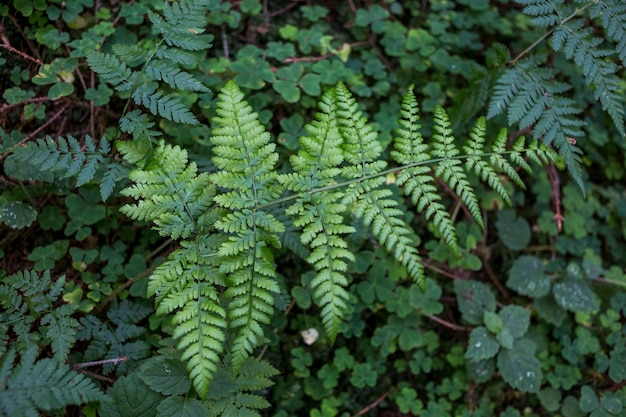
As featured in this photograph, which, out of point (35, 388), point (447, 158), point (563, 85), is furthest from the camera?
point (563, 85)

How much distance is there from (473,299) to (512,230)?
0.70 metres

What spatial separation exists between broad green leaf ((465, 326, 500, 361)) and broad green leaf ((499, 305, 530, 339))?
155mm

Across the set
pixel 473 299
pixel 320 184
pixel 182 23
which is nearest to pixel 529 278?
pixel 473 299

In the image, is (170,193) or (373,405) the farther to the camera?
(373,405)

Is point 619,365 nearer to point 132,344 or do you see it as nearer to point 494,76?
point 494,76

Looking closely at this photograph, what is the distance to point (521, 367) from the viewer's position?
3434mm

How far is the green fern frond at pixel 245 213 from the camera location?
7.28ft

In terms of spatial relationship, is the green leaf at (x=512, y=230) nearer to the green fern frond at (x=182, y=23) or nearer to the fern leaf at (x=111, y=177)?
the green fern frond at (x=182, y=23)

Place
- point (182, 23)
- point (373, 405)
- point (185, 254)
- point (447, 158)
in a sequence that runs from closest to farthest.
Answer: point (185, 254)
point (447, 158)
point (182, 23)
point (373, 405)

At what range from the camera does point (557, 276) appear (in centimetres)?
383

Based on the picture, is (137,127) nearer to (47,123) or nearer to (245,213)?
(245,213)

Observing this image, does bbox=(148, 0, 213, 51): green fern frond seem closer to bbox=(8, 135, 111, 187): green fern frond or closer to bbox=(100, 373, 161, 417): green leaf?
bbox=(8, 135, 111, 187): green fern frond

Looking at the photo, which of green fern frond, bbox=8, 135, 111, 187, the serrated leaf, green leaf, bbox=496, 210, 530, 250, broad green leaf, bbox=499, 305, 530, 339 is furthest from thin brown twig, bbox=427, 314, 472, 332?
green fern frond, bbox=8, 135, 111, 187

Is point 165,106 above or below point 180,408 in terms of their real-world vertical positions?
above
